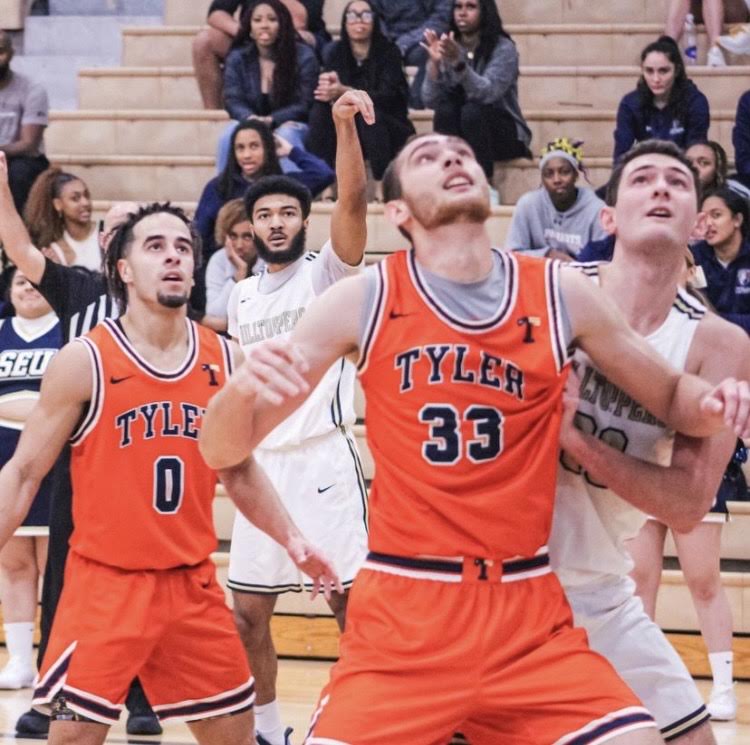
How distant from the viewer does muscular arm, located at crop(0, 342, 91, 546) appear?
14.7 ft

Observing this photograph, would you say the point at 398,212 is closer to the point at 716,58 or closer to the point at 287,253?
the point at 287,253

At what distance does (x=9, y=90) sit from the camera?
31.6ft

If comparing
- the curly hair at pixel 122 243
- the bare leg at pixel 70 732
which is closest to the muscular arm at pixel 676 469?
the bare leg at pixel 70 732

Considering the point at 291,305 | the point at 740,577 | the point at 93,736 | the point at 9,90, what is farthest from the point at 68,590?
the point at 9,90

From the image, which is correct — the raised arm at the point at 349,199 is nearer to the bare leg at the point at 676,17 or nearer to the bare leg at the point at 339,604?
the bare leg at the point at 339,604

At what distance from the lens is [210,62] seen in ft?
32.5

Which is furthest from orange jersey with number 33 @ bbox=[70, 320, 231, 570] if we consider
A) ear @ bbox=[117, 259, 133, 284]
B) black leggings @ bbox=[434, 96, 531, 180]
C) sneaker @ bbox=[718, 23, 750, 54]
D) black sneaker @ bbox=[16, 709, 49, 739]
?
sneaker @ bbox=[718, 23, 750, 54]

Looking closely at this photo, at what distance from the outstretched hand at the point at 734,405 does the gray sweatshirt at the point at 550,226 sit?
4968 millimetres

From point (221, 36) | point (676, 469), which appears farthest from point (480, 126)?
point (676, 469)

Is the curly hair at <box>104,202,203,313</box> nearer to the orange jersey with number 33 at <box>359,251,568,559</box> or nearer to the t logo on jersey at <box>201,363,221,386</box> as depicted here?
the t logo on jersey at <box>201,363,221,386</box>

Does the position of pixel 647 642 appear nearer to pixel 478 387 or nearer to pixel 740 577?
pixel 478 387

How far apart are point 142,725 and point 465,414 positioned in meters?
3.20

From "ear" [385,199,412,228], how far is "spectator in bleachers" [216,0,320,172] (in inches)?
219

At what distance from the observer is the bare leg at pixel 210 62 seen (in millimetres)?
9805
